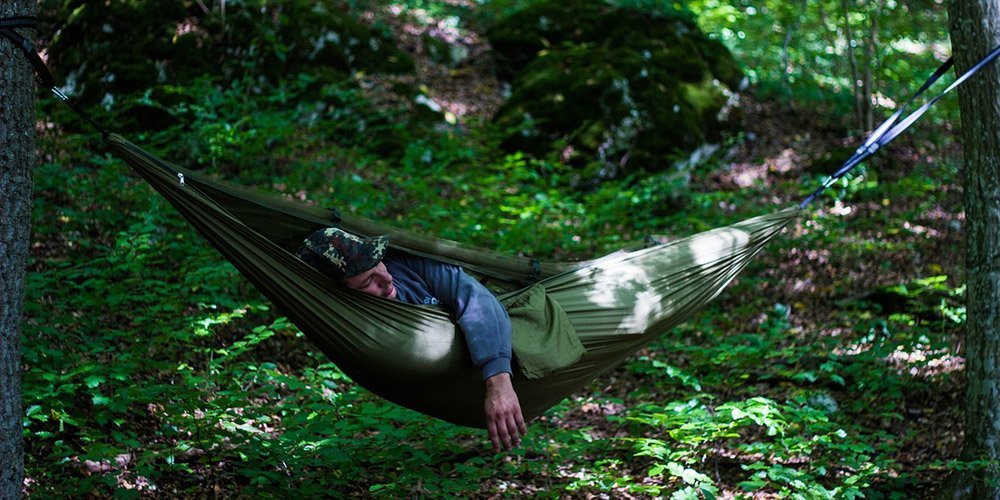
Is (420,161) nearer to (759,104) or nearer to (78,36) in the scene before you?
(78,36)

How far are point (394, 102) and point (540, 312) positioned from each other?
4661 mm

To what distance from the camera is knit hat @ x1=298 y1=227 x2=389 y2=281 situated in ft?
6.75

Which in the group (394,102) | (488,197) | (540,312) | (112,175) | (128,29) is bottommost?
(540,312)

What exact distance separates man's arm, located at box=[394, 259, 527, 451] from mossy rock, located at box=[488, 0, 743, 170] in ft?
14.1

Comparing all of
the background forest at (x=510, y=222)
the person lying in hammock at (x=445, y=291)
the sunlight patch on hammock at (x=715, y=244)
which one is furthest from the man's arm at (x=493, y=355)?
the sunlight patch on hammock at (x=715, y=244)

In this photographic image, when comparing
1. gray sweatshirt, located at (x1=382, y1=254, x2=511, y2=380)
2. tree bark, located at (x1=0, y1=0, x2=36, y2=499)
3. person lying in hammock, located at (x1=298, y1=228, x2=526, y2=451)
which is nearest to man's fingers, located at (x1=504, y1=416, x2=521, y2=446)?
person lying in hammock, located at (x1=298, y1=228, x2=526, y2=451)

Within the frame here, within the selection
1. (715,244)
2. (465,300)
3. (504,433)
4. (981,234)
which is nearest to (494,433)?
(504,433)

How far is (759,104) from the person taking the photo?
8.30 metres

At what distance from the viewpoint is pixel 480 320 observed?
2.02 m

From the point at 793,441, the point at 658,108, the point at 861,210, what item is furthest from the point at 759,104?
the point at 793,441

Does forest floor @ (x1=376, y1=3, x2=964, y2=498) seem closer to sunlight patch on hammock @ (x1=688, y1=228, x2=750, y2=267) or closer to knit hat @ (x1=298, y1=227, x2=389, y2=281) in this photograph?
sunlight patch on hammock @ (x1=688, y1=228, x2=750, y2=267)

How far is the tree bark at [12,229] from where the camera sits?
1.70 m

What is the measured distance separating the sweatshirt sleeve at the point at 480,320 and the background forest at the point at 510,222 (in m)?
0.50

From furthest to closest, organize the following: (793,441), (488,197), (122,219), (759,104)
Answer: (759,104) < (488,197) < (122,219) < (793,441)
